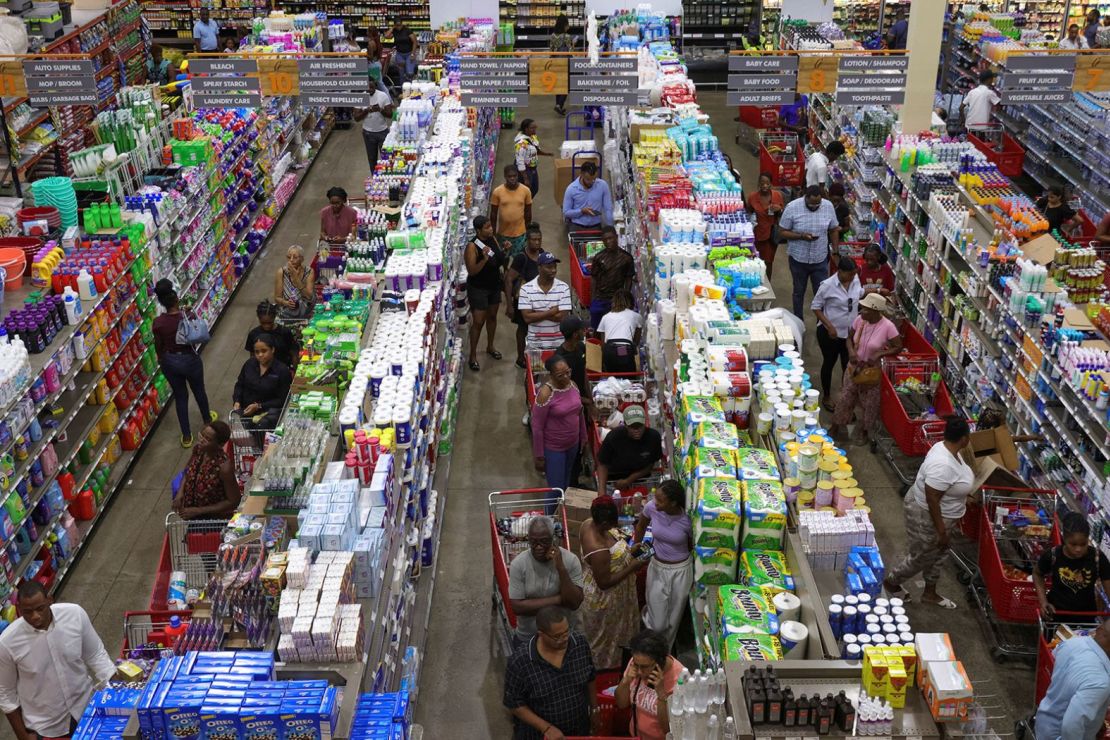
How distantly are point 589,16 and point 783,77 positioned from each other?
8923mm

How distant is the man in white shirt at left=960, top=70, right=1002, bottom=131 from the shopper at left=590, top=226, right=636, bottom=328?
8822 mm

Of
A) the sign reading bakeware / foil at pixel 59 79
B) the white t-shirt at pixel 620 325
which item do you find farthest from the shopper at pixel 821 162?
the sign reading bakeware / foil at pixel 59 79

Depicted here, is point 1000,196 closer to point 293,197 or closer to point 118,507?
point 118,507

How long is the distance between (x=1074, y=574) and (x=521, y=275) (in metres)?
6.68

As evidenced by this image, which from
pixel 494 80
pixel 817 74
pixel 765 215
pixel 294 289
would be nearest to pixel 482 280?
pixel 294 289

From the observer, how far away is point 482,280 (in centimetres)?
1262

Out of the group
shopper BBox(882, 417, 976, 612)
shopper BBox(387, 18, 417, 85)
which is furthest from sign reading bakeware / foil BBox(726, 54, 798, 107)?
shopper BBox(387, 18, 417, 85)

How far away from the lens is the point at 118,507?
1073 cm

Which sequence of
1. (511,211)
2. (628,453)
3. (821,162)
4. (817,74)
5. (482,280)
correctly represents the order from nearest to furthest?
1. (628,453)
2. (482,280)
3. (817,74)
4. (511,211)
5. (821,162)

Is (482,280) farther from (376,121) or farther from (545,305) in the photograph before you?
(376,121)

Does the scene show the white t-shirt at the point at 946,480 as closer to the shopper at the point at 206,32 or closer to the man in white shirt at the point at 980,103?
the man in white shirt at the point at 980,103

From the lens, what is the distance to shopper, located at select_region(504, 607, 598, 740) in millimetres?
6422

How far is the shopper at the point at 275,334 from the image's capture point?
10347mm

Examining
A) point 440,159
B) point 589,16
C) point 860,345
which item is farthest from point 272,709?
point 589,16
